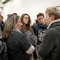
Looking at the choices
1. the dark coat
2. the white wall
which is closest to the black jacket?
the dark coat

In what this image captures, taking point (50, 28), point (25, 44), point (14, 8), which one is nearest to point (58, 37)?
point (50, 28)

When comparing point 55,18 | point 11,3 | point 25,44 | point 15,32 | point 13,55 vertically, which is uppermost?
point 11,3

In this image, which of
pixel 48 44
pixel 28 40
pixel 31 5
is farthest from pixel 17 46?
pixel 31 5

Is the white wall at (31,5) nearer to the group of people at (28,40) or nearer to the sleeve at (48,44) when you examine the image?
the group of people at (28,40)

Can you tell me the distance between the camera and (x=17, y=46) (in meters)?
2.52

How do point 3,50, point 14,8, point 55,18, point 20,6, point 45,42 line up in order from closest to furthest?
point 45,42 → point 55,18 → point 3,50 → point 20,6 → point 14,8

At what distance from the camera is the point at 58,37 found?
6.45 ft

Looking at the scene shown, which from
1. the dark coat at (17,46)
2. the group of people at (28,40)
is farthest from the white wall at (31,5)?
the dark coat at (17,46)

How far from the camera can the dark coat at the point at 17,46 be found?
98.9 inches

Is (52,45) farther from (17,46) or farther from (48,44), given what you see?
(17,46)

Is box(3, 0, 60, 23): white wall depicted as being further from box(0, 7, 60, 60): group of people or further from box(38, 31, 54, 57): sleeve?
box(38, 31, 54, 57): sleeve

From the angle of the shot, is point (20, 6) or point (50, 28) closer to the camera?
point (50, 28)

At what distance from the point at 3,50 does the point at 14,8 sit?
7.36m

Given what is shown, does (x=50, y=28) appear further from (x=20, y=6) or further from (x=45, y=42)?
(x=20, y=6)
